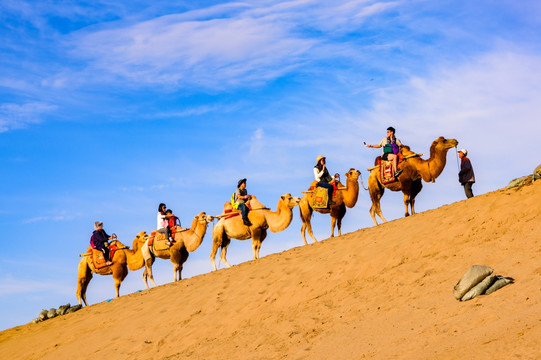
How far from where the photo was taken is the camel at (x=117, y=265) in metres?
25.7

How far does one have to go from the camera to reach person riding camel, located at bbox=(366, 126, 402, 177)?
821 inches

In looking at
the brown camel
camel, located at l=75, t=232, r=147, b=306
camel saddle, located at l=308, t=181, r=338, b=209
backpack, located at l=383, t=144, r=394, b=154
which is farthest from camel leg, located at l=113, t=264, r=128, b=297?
backpack, located at l=383, t=144, r=394, b=154

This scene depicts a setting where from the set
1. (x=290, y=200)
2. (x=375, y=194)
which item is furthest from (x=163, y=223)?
(x=375, y=194)

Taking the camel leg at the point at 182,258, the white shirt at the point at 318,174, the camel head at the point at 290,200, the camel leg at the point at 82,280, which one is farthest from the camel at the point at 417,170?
the camel leg at the point at 82,280

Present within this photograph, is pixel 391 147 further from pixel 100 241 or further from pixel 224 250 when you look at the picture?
pixel 100 241

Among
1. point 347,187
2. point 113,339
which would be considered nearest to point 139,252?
point 113,339

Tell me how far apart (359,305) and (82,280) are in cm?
1462

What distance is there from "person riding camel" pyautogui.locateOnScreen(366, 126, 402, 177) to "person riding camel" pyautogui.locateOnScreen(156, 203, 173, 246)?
7935 mm

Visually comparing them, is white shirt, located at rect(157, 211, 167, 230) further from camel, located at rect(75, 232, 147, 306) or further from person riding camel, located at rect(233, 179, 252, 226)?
person riding camel, located at rect(233, 179, 252, 226)

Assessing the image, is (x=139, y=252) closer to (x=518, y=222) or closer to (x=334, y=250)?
(x=334, y=250)

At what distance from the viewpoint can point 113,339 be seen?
1956 centimetres

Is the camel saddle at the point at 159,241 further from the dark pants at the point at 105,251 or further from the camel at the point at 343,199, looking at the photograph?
the camel at the point at 343,199

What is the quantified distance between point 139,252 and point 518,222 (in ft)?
48.1

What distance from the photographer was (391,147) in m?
21.3
